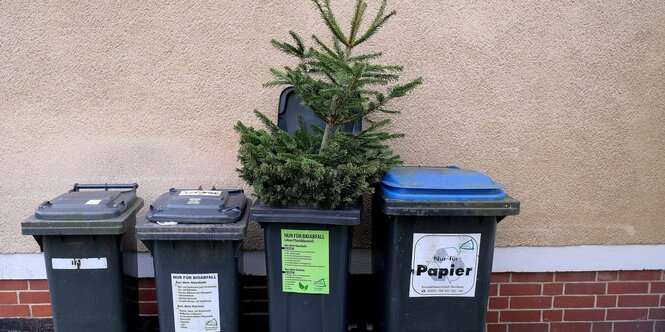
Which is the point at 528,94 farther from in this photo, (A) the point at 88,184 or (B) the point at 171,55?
(A) the point at 88,184

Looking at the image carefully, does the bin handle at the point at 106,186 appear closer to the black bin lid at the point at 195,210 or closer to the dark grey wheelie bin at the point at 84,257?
the dark grey wheelie bin at the point at 84,257

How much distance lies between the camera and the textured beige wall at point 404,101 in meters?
2.74

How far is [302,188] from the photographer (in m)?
2.12

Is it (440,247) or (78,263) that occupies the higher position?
(440,247)

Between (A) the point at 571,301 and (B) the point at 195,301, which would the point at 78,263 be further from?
(A) the point at 571,301

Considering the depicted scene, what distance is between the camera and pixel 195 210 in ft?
7.24

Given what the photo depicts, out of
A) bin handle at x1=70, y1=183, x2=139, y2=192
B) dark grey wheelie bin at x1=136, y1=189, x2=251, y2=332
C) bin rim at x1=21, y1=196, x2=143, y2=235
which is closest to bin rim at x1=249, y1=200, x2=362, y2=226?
dark grey wheelie bin at x1=136, y1=189, x2=251, y2=332

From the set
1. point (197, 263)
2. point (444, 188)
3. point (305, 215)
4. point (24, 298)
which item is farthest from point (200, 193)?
point (24, 298)

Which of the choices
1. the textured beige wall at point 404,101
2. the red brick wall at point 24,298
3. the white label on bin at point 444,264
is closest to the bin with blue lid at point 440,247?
the white label on bin at point 444,264

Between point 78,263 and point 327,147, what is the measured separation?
1.47 meters

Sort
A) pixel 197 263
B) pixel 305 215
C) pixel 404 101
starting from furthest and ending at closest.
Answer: pixel 404 101
pixel 197 263
pixel 305 215

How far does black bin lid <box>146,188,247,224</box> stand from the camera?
2.18 meters

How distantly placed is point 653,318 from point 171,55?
390 centimetres

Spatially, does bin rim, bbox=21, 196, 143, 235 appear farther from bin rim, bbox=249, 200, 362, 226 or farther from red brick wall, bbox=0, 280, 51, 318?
red brick wall, bbox=0, 280, 51, 318
